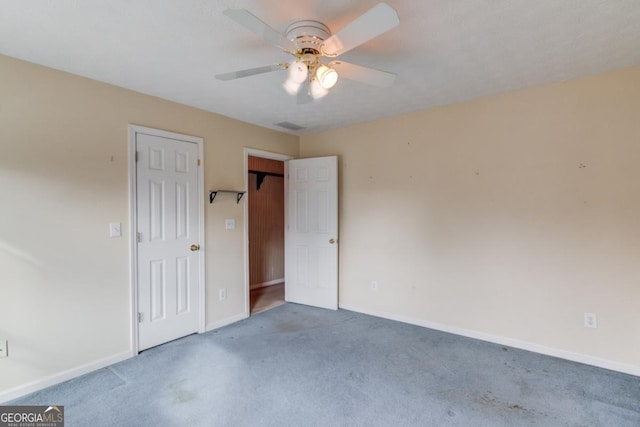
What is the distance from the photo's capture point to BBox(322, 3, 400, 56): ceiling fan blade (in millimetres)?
1282

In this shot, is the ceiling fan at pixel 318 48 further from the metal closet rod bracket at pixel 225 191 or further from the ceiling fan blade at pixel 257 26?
the metal closet rod bracket at pixel 225 191

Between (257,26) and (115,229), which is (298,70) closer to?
(257,26)

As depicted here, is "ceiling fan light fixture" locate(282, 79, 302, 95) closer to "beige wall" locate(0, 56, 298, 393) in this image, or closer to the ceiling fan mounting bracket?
the ceiling fan mounting bracket

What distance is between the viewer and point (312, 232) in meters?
4.25

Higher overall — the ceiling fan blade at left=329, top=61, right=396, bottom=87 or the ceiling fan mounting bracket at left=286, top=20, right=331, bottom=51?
the ceiling fan mounting bracket at left=286, top=20, right=331, bottom=51

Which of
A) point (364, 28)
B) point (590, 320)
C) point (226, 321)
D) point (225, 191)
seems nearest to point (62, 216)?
point (225, 191)

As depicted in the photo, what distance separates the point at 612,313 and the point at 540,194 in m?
1.11

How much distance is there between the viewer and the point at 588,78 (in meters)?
2.60

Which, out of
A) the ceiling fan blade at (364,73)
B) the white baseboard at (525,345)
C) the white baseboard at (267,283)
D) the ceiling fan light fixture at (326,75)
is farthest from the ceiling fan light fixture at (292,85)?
the white baseboard at (267,283)

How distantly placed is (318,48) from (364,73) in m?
0.31

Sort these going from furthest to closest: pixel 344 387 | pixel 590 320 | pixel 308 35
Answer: pixel 590 320
pixel 344 387
pixel 308 35

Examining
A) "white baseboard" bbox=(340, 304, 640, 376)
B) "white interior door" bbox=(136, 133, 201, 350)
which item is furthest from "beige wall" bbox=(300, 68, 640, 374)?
"white interior door" bbox=(136, 133, 201, 350)

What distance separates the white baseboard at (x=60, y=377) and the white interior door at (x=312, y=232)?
2.17m

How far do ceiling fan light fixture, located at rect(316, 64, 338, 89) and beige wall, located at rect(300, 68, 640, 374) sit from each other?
209 centimetres
